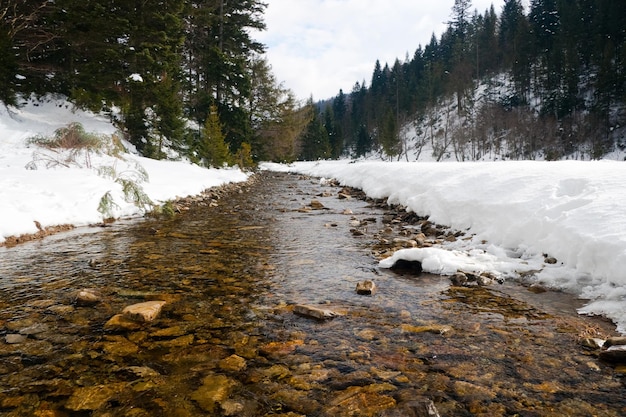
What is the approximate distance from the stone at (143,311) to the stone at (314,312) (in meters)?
1.40

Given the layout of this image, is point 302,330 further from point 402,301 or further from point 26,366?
point 26,366

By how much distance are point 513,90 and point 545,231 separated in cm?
7396

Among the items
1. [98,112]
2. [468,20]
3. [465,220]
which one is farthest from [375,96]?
[465,220]

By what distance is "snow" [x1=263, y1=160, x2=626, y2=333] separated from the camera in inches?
152

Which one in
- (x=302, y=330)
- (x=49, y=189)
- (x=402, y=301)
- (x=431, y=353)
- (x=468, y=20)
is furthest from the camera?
(x=468, y=20)

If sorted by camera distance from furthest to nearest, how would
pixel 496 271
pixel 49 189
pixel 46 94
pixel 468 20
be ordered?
pixel 468 20 → pixel 46 94 → pixel 49 189 → pixel 496 271

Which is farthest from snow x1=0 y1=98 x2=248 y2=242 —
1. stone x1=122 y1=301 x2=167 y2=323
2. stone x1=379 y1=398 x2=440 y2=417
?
stone x1=379 y1=398 x2=440 y2=417

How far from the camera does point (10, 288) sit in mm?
4195

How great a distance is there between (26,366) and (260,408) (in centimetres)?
182

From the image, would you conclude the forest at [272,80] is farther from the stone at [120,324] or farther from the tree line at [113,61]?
the stone at [120,324]

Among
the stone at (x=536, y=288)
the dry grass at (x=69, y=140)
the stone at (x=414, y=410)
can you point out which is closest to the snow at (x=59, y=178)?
the dry grass at (x=69, y=140)

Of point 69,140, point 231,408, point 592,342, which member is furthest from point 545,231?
point 69,140

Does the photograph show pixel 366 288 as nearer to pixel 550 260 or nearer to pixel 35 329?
pixel 550 260

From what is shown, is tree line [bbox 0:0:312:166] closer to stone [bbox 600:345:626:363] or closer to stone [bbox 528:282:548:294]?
stone [bbox 528:282:548:294]
